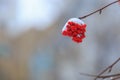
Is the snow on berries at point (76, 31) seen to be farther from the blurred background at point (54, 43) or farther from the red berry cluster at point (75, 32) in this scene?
the blurred background at point (54, 43)

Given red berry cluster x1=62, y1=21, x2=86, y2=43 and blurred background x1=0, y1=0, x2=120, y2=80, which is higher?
red berry cluster x1=62, y1=21, x2=86, y2=43

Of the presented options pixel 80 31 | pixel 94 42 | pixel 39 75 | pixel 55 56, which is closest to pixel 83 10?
pixel 94 42

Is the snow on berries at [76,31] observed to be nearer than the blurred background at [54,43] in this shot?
Yes

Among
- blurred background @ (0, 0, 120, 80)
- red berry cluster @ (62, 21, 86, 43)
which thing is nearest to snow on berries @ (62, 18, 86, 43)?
red berry cluster @ (62, 21, 86, 43)

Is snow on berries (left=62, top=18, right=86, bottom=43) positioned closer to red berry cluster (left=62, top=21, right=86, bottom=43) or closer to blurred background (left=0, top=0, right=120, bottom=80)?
red berry cluster (left=62, top=21, right=86, bottom=43)

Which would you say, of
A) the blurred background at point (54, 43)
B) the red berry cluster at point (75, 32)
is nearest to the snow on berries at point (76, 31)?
the red berry cluster at point (75, 32)

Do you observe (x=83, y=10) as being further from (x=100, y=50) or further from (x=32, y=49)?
(x=32, y=49)
